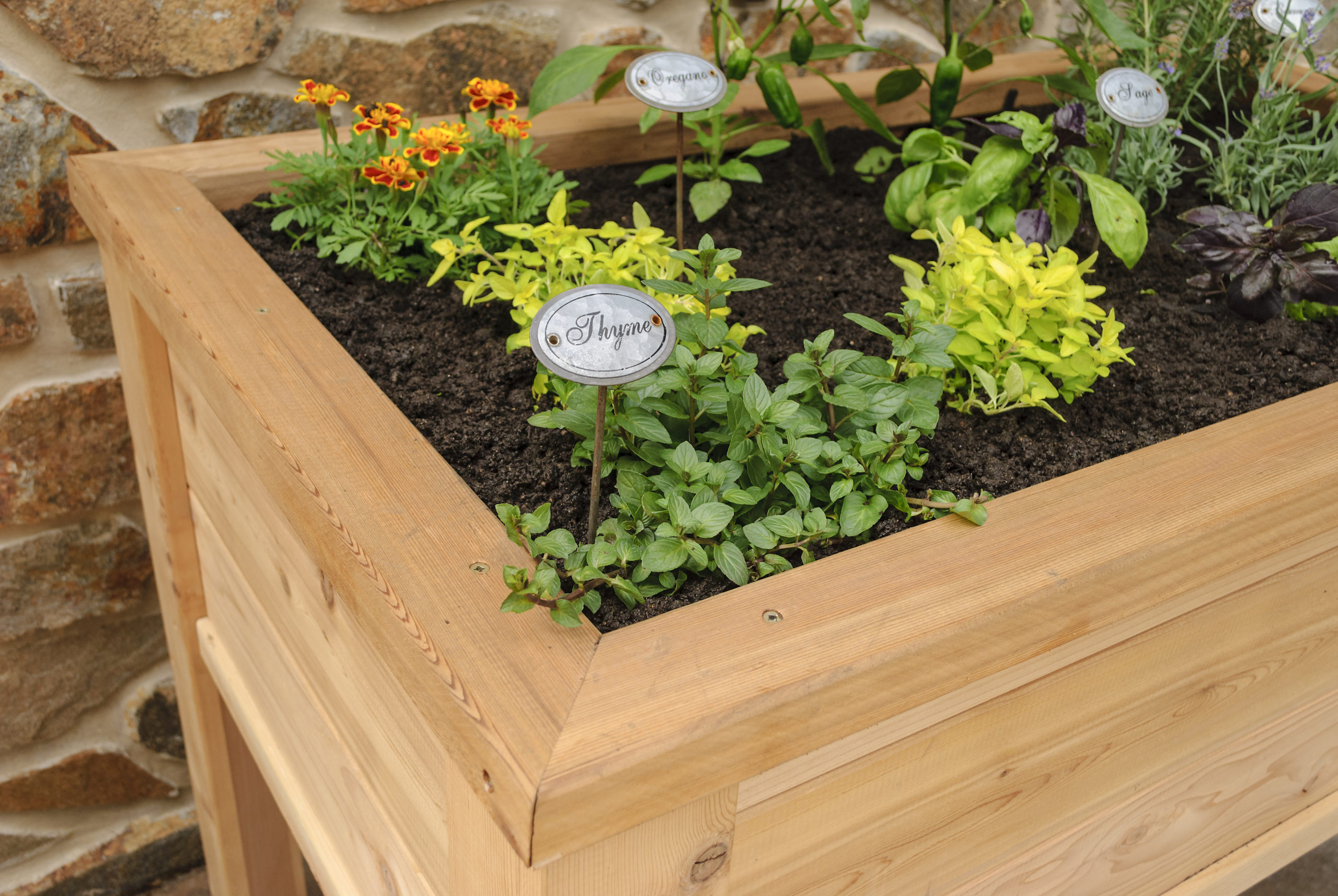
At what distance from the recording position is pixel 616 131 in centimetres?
138

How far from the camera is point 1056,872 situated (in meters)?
0.97

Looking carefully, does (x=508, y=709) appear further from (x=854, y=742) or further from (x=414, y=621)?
(x=854, y=742)

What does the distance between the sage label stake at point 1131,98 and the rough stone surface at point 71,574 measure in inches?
53.3

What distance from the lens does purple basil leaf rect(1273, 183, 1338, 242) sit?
1088 mm

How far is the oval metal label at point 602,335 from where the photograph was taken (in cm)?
60

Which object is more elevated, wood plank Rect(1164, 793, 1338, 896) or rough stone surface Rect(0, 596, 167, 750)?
wood plank Rect(1164, 793, 1338, 896)

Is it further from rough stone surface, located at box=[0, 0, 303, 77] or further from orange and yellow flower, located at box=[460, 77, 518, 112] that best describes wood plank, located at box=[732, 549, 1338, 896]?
rough stone surface, located at box=[0, 0, 303, 77]

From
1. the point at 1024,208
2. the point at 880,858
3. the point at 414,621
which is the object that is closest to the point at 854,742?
the point at 880,858

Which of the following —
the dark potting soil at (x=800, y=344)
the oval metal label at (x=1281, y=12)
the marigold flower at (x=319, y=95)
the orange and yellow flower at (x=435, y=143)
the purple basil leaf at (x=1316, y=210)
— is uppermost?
the oval metal label at (x=1281, y=12)

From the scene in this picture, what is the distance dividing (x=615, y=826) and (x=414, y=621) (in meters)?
0.16

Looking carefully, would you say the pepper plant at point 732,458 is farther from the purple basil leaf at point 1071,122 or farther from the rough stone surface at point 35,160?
the rough stone surface at point 35,160

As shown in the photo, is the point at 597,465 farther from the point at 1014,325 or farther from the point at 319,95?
the point at 319,95

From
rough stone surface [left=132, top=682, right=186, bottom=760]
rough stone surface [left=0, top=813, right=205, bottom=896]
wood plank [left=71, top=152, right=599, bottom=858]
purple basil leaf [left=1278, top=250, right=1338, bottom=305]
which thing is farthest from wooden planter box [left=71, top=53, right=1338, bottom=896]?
rough stone surface [left=0, top=813, right=205, bottom=896]

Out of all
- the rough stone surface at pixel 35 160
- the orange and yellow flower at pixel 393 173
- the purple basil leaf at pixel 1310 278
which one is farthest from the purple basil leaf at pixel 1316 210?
the rough stone surface at pixel 35 160
